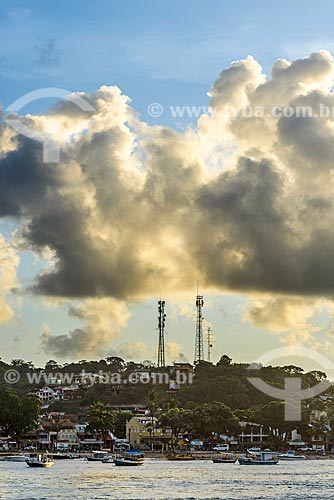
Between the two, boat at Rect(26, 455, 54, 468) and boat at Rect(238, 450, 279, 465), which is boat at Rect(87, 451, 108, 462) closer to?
boat at Rect(26, 455, 54, 468)

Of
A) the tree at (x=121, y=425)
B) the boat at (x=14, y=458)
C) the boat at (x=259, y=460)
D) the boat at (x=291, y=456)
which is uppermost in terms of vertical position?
the tree at (x=121, y=425)

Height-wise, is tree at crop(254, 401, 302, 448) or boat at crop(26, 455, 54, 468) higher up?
tree at crop(254, 401, 302, 448)

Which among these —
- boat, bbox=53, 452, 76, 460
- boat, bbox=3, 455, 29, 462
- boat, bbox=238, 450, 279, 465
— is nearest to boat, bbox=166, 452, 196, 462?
boat, bbox=238, 450, 279, 465

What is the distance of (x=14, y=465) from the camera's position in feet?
477

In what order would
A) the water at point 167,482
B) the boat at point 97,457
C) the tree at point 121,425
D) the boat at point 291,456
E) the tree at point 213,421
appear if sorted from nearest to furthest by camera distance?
the water at point 167,482 < the boat at point 97,457 < the boat at point 291,456 < the tree at point 213,421 < the tree at point 121,425

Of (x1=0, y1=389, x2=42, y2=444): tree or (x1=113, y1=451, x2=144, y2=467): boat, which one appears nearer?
(x1=113, y1=451, x2=144, y2=467): boat

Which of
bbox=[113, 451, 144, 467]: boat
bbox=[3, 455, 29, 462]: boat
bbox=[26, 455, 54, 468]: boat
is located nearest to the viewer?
bbox=[26, 455, 54, 468]: boat

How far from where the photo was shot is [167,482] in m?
105

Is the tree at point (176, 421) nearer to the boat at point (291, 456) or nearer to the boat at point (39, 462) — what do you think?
the boat at point (291, 456)

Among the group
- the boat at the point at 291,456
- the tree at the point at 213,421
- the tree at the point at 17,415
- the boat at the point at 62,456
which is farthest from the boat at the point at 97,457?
the boat at the point at 291,456

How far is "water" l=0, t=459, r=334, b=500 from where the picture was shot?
90.2 m

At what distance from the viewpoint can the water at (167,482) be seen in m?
90.2

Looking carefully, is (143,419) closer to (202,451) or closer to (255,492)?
(202,451)

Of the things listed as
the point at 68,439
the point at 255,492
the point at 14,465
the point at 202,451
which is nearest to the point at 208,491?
the point at 255,492
